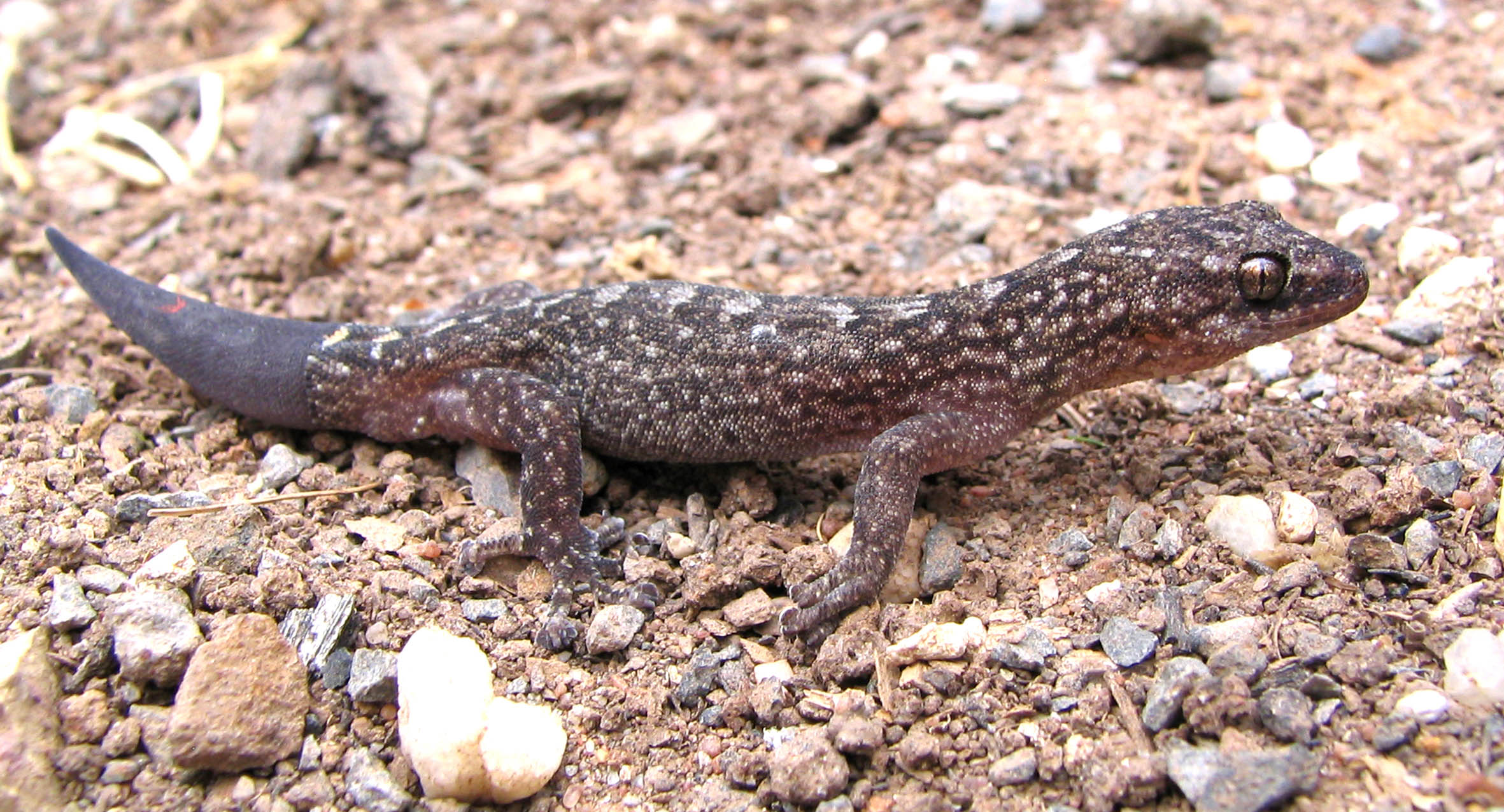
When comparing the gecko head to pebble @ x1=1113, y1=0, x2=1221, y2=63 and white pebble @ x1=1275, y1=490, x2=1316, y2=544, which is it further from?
pebble @ x1=1113, y1=0, x2=1221, y2=63

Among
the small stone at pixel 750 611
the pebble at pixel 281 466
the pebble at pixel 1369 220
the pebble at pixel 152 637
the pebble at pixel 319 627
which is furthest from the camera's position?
the pebble at pixel 1369 220

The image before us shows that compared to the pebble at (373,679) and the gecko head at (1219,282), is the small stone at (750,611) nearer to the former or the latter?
the pebble at (373,679)

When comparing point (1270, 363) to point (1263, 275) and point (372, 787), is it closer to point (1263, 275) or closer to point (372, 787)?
point (1263, 275)

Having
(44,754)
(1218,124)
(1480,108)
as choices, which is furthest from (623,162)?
(1480,108)

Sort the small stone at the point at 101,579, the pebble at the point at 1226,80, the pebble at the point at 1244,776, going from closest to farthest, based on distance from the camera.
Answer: the pebble at the point at 1244,776
the small stone at the point at 101,579
the pebble at the point at 1226,80

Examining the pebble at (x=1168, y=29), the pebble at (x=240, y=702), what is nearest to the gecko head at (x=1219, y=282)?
the pebble at (x=1168, y=29)

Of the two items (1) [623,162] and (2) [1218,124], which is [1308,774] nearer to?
(2) [1218,124]

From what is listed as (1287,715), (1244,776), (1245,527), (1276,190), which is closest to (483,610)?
(1244,776)
